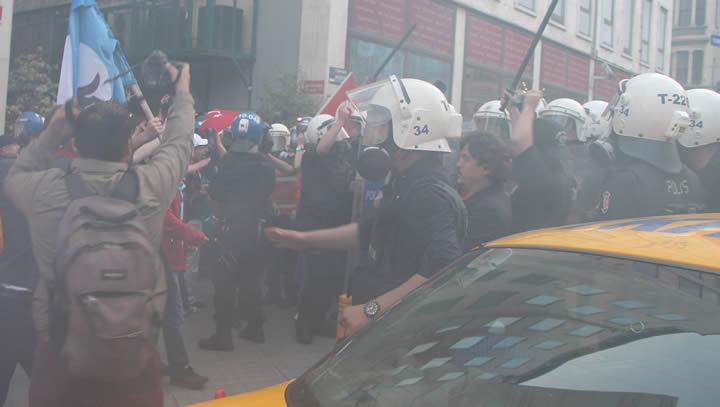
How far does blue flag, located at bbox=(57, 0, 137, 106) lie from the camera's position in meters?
4.40

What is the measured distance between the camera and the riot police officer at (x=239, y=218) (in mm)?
6098

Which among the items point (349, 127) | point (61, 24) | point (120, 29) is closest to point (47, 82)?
point (120, 29)

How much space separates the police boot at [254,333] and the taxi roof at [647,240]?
4.30m

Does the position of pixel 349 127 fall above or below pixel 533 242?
above

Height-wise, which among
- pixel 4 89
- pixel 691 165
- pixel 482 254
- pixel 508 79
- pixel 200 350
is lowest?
pixel 200 350

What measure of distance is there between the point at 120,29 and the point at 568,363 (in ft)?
64.7

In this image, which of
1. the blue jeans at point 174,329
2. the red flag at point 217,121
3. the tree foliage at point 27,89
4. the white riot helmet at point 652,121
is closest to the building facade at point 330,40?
the tree foliage at point 27,89

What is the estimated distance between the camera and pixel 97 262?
270 centimetres

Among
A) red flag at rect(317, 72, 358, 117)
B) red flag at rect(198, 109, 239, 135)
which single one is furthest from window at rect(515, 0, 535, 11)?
red flag at rect(317, 72, 358, 117)

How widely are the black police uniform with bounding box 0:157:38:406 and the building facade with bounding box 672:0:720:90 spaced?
35.2 metres

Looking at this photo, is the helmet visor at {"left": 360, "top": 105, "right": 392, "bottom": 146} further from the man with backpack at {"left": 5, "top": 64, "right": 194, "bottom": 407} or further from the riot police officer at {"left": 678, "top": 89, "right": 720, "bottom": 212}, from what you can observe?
the riot police officer at {"left": 678, "top": 89, "right": 720, "bottom": 212}

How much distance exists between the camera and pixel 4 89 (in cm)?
1230

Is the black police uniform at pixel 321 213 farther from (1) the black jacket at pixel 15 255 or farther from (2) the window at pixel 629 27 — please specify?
(2) the window at pixel 629 27

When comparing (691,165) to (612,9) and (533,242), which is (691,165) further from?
(612,9)
